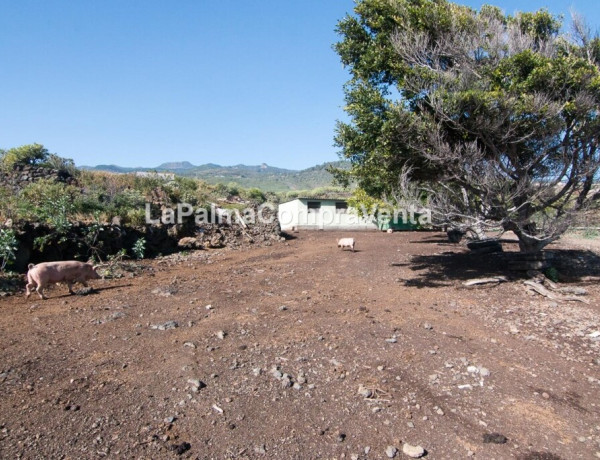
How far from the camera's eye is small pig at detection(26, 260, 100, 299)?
748 cm

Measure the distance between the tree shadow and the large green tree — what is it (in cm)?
128

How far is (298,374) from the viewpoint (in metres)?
4.57

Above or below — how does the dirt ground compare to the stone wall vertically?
below

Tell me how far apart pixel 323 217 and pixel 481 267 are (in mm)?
19398

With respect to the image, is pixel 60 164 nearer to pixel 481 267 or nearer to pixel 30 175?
pixel 30 175

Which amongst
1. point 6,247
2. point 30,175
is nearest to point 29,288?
point 6,247

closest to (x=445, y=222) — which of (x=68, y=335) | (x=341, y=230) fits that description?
(x=68, y=335)

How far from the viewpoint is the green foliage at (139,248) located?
40.6 ft

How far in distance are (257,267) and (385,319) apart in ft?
19.4

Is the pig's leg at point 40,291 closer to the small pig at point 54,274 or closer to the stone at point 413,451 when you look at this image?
the small pig at point 54,274

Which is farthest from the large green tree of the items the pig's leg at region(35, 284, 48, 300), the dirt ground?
the pig's leg at region(35, 284, 48, 300)

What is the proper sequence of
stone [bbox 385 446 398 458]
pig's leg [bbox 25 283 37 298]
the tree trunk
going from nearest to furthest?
stone [bbox 385 446 398 458], pig's leg [bbox 25 283 37 298], the tree trunk

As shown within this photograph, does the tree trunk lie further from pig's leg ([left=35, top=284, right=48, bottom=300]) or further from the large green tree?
pig's leg ([left=35, top=284, right=48, bottom=300])

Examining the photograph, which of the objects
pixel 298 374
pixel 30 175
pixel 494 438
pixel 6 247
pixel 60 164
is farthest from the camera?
pixel 60 164
